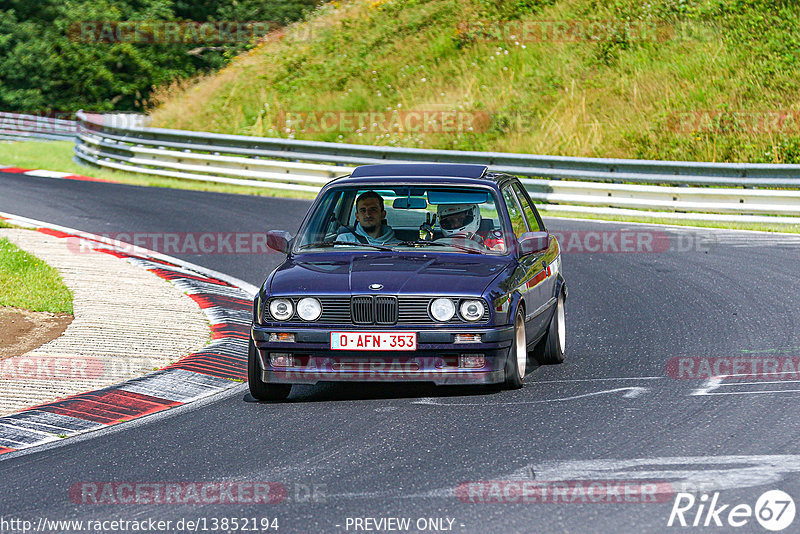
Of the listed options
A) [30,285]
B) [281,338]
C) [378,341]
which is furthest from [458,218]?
[30,285]

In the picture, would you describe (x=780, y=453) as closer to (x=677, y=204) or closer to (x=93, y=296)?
(x=93, y=296)

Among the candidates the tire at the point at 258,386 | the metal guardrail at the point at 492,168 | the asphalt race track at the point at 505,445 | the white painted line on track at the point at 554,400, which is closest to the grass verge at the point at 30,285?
the tire at the point at 258,386

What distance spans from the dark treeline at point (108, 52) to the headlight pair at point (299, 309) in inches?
1684

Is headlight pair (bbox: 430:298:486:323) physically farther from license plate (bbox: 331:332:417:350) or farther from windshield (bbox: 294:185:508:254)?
windshield (bbox: 294:185:508:254)

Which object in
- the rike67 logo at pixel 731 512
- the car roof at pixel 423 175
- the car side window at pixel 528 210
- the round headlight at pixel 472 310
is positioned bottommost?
the rike67 logo at pixel 731 512

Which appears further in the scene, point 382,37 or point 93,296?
point 382,37

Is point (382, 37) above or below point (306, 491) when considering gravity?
above

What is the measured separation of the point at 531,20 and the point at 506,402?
2527 cm

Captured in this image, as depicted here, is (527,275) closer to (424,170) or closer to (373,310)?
(424,170)

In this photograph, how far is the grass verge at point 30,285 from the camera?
37.6ft

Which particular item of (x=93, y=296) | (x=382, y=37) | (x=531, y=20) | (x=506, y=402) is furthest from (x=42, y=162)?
(x=506, y=402)

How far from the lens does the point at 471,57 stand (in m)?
30.9

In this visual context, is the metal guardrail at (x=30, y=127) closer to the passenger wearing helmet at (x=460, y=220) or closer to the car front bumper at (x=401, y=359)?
the passenger wearing helmet at (x=460, y=220)

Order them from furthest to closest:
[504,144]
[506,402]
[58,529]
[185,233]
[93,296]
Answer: [504,144] < [185,233] < [93,296] < [506,402] < [58,529]
